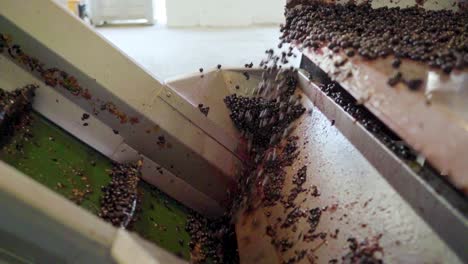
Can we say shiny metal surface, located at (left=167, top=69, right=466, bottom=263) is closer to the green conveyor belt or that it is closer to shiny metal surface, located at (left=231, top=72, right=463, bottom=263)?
shiny metal surface, located at (left=231, top=72, right=463, bottom=263)

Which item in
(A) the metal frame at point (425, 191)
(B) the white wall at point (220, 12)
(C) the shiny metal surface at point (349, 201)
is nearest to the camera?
(A) the metal frame at point (425, 191)

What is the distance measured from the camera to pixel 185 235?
174 centimetres

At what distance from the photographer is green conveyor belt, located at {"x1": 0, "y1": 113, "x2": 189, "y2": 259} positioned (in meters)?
1.44

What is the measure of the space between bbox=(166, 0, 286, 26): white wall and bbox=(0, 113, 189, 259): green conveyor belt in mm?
2879

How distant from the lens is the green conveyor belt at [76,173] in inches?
56.7

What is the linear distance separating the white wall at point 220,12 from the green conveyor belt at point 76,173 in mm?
2879

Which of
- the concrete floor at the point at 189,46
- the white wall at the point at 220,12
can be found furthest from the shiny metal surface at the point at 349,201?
the white wall at the point at 220,12

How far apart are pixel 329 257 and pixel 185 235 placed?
2.40 feet

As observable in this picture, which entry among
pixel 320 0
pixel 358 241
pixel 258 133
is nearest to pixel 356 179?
pixel 358 241

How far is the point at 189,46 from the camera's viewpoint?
11.8ft

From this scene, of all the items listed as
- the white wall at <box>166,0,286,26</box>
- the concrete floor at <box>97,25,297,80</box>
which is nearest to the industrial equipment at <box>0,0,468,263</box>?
the concrete floor at <box>97,25,297,80</box>

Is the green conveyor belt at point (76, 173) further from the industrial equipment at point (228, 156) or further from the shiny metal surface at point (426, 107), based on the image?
the shiny metal surface at point (426, 107)

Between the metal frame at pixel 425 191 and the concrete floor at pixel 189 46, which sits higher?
the concrete floor at pixel 189 46

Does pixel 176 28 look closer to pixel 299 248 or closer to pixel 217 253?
pixel 217 253
